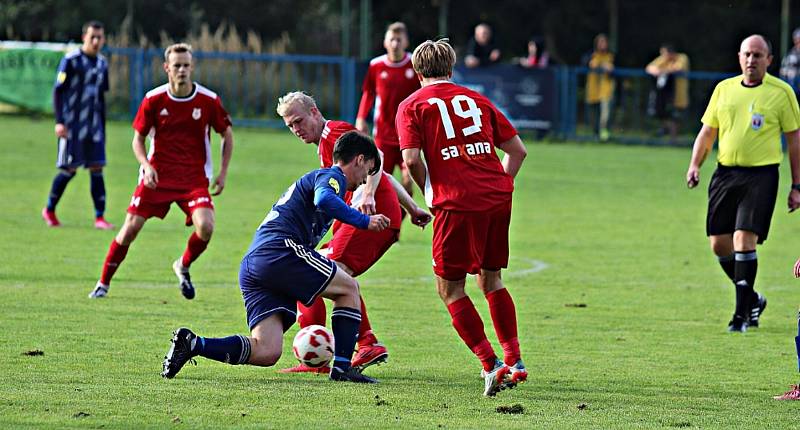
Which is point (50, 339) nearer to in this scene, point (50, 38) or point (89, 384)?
point (89, 384)

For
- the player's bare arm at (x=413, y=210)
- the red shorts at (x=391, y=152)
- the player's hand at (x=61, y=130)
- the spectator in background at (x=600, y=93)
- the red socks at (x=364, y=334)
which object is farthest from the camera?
the spectator in background at (x=600, y=93)

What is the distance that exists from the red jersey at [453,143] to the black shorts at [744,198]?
10.1 ft

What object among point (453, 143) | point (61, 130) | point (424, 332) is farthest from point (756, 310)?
point (61, 130)

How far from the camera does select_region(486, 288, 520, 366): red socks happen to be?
721 cm

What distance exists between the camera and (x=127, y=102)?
30.3m

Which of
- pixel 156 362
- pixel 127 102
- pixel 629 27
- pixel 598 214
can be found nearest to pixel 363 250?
pixel 156 362

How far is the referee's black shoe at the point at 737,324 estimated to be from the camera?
30.9ft

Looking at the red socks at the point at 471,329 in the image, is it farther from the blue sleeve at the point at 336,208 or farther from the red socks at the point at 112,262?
the red socks at the point at 112,262

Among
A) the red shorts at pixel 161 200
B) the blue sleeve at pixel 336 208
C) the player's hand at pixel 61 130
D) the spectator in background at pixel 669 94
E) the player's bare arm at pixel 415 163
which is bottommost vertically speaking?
the spectator in background at pixel 669 94

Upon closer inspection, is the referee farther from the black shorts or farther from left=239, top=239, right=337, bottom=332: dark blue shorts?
left=239, top=239, right=337, bottom=332: dark blue shorts

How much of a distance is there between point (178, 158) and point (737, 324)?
4216 millimetres

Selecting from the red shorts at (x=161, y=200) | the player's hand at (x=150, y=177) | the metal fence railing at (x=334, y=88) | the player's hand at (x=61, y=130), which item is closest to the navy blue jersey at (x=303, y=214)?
the player's hand at (x=150, y=177)

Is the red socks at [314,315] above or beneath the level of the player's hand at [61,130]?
beneath

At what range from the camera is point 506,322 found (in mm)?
7223
